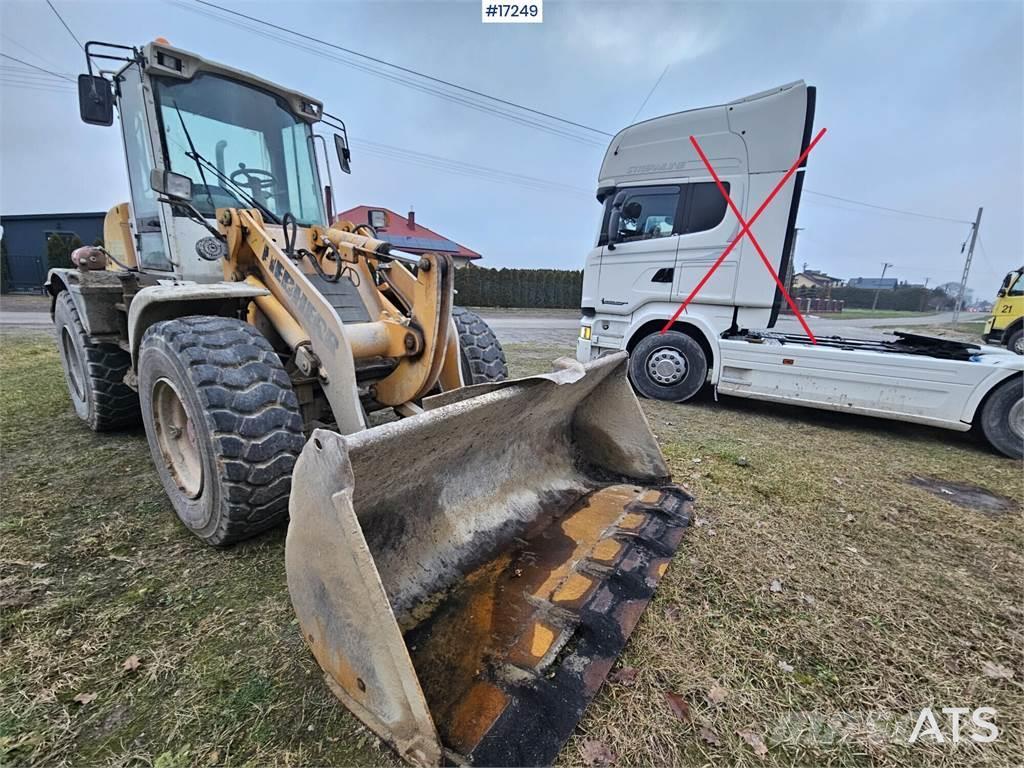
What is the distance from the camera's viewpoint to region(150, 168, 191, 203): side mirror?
271cm

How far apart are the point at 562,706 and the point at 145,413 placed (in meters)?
2.77

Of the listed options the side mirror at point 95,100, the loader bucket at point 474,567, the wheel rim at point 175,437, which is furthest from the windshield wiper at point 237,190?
the loader bucket at point 474,567

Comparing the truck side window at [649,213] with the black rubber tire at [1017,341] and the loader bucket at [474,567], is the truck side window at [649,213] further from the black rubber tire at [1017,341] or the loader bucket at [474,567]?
the black rubber tire at [1017,341]

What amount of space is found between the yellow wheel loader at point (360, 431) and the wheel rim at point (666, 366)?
2937mm

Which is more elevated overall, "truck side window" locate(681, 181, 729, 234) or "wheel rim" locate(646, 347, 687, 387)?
"truck side window" locate(681, 181, 729, 234)

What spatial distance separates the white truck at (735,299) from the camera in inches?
179

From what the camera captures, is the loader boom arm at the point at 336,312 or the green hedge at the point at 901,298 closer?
the loader boom arm at the point at 336,312

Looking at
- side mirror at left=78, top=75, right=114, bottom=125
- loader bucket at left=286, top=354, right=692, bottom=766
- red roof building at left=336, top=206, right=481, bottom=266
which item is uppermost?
red roof building at left=336, top=206, right=481, bottom=266

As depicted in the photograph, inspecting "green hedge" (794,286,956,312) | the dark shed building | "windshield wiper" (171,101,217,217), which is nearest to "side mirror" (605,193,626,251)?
"windshield wiper" (171,101,217,217)

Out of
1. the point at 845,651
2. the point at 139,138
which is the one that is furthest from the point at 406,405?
the point at 139,138

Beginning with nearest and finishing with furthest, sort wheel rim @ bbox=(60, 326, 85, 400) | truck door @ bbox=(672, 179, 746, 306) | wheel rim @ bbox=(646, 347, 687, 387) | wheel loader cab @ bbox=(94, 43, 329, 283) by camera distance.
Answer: wheel loader cab @ bbox=(94, 43, 329, 283) → wheel rim @ bbox=(60, 326, 85, 400) → truck door @ bbox=(672, 179, 746, 306) → wheel rim @ bbox=(646, 347, 687, 387)

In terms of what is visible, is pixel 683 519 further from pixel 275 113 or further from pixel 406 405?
pixel 275 113

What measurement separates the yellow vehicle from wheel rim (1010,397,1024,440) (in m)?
10.5

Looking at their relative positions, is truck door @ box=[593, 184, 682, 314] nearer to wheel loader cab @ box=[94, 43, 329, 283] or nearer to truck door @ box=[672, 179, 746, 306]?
truck door @ box=[672, 179, 746, 306]
